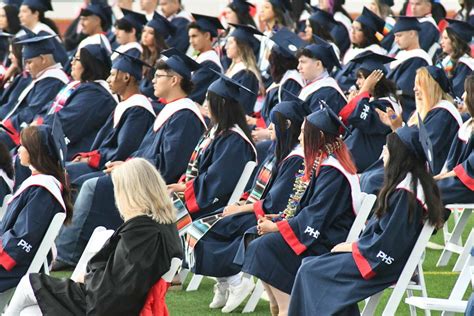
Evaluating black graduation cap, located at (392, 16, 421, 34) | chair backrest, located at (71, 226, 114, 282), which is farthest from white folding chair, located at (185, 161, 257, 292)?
black graduation cap, located at (392, 16, 421, 34)

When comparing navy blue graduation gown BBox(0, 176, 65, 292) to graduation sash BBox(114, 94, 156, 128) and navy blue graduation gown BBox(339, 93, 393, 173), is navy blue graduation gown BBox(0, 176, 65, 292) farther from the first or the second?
navy blue graduation gown BBox(339, 93, 393, 173)

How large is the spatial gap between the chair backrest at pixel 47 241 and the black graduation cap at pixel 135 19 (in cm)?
671

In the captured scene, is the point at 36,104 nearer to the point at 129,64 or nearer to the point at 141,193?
the point at 129,64

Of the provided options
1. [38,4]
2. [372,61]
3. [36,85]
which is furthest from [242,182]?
[38,4]

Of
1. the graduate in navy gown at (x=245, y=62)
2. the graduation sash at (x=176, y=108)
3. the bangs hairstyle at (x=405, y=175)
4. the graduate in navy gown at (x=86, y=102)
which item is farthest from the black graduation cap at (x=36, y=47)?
the bangs hairstyle at (x=405, y=175)

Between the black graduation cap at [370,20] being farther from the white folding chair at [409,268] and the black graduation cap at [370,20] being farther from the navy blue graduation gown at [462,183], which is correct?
the white folding chair at [409,268]

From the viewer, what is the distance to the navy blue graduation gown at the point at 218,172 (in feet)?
29.6

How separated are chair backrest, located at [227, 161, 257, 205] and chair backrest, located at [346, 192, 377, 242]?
1491 millimetres

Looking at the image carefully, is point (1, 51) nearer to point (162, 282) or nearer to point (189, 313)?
point (189, 313)

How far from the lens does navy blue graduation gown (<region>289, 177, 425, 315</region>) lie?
23.1 feet

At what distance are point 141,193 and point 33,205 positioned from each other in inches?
50.6

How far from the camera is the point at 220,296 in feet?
28.8

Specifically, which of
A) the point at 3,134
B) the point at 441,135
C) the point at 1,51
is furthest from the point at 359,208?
the point at 1,51

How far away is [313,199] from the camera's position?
7.64 metres
